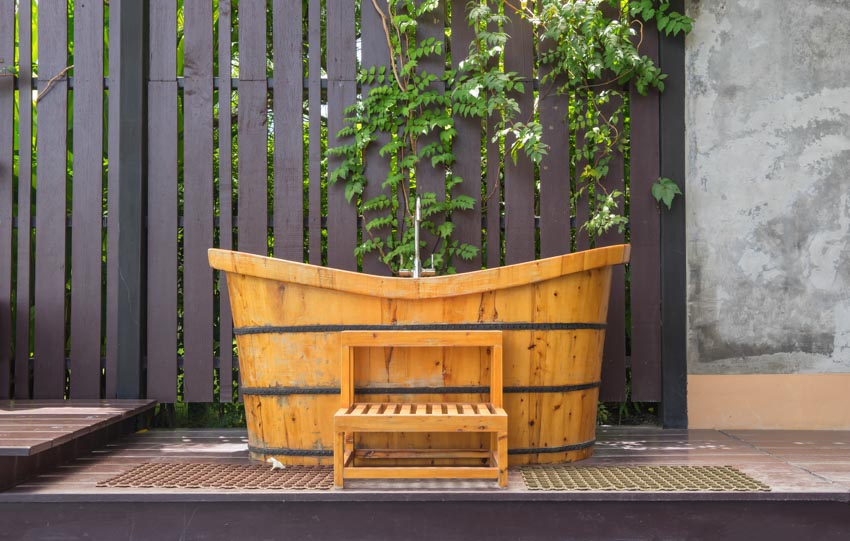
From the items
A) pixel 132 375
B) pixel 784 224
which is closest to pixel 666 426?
pixel 784 224

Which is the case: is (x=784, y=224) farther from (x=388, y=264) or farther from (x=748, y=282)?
(x=388, y=264)

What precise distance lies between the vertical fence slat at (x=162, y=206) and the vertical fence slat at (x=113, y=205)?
0.56ft

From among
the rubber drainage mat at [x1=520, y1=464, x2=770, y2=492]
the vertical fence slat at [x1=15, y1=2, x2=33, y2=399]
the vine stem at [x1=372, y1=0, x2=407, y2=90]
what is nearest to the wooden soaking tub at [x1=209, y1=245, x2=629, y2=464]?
the rubber drainage mat at [x1=520, y1=464, x2=770, y2=492]

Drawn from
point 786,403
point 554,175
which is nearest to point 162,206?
point 554,175

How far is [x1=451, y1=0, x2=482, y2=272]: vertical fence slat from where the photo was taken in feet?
13.3

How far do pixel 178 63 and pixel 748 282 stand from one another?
3392 mm

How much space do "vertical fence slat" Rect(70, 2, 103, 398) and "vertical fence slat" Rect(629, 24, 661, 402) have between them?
283cm

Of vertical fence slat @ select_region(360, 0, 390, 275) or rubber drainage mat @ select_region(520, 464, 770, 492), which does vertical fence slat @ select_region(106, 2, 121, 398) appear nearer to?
vertical fence slat @ select_region(360, 0, 390, 275)

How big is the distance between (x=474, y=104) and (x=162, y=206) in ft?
5.70

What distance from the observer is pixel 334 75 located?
4082 millimetres

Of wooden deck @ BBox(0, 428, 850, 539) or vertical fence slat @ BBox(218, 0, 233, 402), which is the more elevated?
vertical fence slat @ BBox(218, 0, 233, 402)

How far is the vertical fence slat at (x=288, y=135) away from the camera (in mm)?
4055

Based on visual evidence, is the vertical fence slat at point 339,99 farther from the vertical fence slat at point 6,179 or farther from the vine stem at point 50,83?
the vertical fence slat at point 6,179

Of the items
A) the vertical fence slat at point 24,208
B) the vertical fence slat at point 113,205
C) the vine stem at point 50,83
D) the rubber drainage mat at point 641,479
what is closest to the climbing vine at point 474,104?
the vertical fence slat at point 113,205
